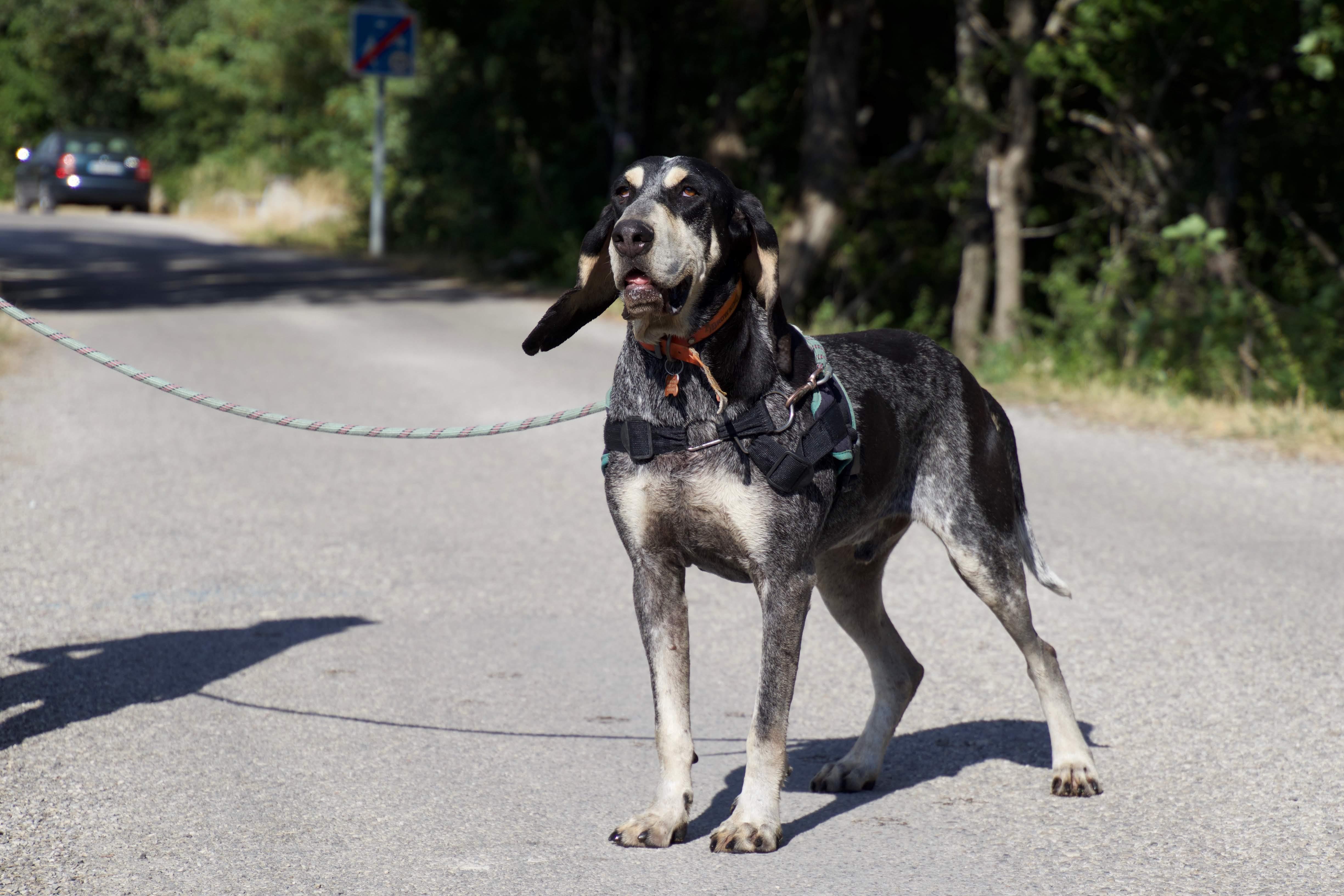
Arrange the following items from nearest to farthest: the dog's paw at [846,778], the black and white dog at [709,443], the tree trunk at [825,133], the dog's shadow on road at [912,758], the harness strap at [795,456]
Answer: the black and white dog at [709,443] < the harness strap at [795,456] < the dog's shadow on road at [912,758] < the dog's paw at [846,778] < the tree trunk at [825,133]

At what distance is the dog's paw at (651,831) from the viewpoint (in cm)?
385

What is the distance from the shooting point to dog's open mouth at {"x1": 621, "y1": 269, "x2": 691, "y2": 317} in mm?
3551

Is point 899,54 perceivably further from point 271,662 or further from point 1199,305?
point 271,662

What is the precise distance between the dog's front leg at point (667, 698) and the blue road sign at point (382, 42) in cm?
2575

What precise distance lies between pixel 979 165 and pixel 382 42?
1487 cm

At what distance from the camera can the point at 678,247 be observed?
3.58 metres

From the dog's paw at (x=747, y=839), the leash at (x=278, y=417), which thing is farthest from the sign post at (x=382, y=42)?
the dog's paw at (x=747, y=839)

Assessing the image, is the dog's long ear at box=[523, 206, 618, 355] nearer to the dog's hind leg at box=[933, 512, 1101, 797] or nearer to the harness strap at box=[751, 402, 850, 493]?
the harness strap at box=[751, 402, 850, 493]

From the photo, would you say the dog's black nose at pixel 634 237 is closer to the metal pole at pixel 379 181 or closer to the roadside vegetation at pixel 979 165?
the roadside vegetation at pixel 979 165

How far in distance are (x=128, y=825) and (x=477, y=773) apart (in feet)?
3.17

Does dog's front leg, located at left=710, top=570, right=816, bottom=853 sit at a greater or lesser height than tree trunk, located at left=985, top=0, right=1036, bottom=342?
lesser

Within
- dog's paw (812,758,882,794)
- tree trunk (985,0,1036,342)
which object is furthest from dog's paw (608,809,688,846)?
tree trunk (985,0,1036,342)

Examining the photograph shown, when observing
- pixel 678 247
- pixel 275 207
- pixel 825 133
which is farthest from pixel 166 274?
pixel 678 247

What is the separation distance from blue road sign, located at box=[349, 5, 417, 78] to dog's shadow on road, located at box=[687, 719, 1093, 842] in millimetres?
25173
